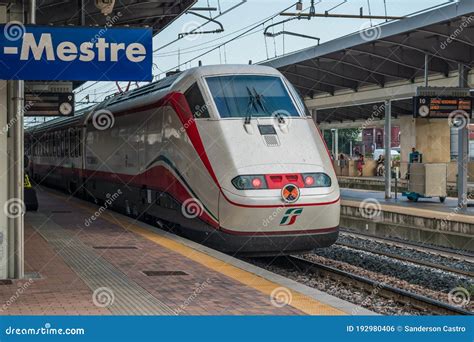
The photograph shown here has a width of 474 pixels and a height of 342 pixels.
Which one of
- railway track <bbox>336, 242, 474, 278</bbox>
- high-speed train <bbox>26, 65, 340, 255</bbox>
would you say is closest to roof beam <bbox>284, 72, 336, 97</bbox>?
railway track <bbox>336, 242, 474, 278</bbox>

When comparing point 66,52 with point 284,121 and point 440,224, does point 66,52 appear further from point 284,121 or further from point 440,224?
point 440,224

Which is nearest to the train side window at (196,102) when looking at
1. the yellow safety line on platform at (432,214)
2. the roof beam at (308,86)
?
the yellow safety line on platform at (432,214)

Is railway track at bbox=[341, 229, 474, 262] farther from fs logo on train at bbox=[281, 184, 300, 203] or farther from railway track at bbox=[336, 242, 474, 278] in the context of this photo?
fs logo on train at bbox=[281, 184, 300, 203]

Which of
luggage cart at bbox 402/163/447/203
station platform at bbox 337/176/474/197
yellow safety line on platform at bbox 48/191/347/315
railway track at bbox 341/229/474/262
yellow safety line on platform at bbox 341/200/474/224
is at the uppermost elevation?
luggage cart at bbox 402/163/447/203

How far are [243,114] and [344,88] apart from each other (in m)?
17.2

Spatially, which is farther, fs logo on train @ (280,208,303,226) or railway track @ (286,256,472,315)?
fs logo on train @ (280,208,303,226)

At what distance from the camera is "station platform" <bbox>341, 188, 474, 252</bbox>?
18938mm

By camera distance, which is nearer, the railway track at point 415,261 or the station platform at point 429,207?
the railway track at point 415,261

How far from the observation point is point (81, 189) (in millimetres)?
24062

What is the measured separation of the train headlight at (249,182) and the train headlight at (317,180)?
693 millimetres

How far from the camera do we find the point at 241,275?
408 inches

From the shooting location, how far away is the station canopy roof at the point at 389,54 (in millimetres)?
19203

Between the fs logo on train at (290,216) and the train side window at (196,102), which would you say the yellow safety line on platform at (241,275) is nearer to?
the fs logo on train at (290,216)

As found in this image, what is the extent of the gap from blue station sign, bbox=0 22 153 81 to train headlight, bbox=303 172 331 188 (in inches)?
165
